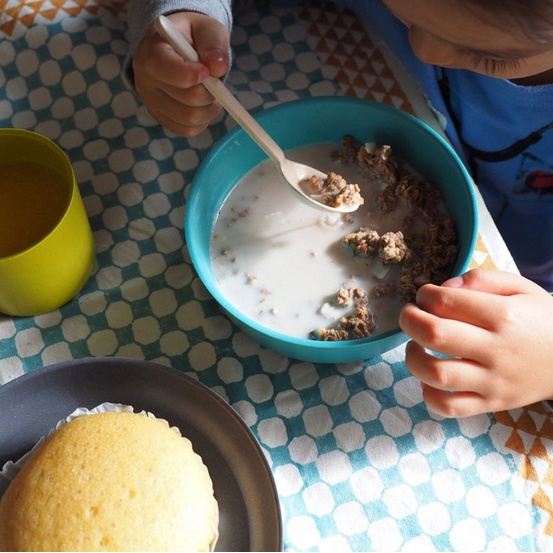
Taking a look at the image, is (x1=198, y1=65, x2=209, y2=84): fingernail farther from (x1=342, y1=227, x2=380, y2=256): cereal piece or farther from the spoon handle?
(x1=342, y1=227, x2=380, y2=256): cereal piece

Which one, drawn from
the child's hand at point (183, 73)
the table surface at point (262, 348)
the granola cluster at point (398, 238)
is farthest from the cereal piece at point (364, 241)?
the child's hand at point (183, 73)

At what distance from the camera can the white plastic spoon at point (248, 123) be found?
0.69 meters

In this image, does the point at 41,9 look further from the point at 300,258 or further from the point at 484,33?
the point at 484,33

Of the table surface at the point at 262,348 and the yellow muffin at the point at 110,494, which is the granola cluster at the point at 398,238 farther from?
the yellow muffin at the point at 110,494

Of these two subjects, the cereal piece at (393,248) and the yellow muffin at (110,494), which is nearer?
the yellow muffin at (110,494)

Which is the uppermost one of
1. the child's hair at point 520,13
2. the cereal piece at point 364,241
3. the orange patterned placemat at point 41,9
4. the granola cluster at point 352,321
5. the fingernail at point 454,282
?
the child's hair at point 520,13

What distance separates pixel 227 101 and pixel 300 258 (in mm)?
183

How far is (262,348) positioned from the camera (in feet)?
2.35

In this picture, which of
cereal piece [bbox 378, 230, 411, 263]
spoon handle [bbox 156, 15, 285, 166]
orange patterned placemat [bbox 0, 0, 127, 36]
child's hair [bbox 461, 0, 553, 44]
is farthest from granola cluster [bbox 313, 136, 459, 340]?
orange patterned placemat [bbox 0, 0, 127, 36]

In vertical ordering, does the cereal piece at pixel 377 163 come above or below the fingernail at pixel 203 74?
below

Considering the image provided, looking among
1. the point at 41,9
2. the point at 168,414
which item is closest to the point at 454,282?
the point at 168,414

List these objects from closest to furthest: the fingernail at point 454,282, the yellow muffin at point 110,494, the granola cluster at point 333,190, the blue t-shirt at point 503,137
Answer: the yellow muffin at point 110,494
the fingernail at point 454,282
the granola cluster at point 333,190
the blue t-shirt at point 503,137

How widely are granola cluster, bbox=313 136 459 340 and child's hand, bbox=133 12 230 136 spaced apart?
→ 171 millimetres

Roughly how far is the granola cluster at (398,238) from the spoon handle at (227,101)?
4.2 inches
